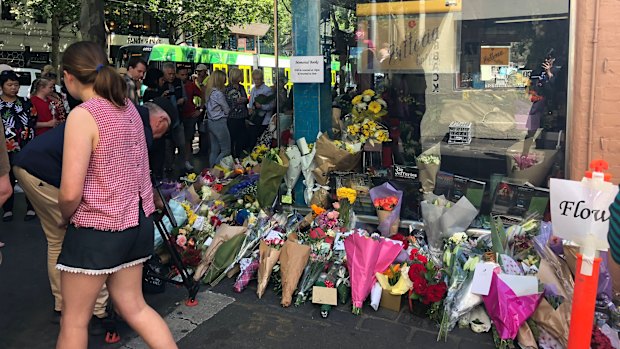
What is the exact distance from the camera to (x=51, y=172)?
9.23 feet

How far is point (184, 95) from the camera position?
896cm

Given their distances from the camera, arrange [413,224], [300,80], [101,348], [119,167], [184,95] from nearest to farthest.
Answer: [119,167] < [101,348] < [413,224] < [300,80] < [184,95]

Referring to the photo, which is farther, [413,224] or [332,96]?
[332,96]

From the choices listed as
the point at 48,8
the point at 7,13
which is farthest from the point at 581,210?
the point at 7,13

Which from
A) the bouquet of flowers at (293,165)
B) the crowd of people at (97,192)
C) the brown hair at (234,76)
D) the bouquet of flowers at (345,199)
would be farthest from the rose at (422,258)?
the brown hair at (234,76)

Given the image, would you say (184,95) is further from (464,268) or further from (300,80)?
(464,268)

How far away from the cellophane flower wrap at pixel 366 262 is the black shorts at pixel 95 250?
184 cm

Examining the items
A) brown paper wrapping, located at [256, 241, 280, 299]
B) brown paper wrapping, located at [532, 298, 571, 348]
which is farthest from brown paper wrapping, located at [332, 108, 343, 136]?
brown paper wrapping, located at [532, 298, 571, 348]

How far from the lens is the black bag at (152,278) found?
4004 millimetres

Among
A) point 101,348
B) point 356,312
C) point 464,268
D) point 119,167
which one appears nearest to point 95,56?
point 119,167

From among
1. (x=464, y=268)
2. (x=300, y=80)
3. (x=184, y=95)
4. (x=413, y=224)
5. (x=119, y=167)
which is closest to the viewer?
(x=119, y=167)

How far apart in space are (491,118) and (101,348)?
12.4 feet

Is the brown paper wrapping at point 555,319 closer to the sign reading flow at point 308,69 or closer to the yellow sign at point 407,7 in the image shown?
the sign reading flow at point 308,69

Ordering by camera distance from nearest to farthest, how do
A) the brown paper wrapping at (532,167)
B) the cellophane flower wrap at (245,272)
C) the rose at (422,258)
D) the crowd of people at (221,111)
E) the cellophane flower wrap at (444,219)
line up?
the rose at (422,258), the cellophane flower wrap at (245,272), the cellophane flower wrap at (444,219), the brown paper wrapping at (532,167), the crowd of people at (221,111)
